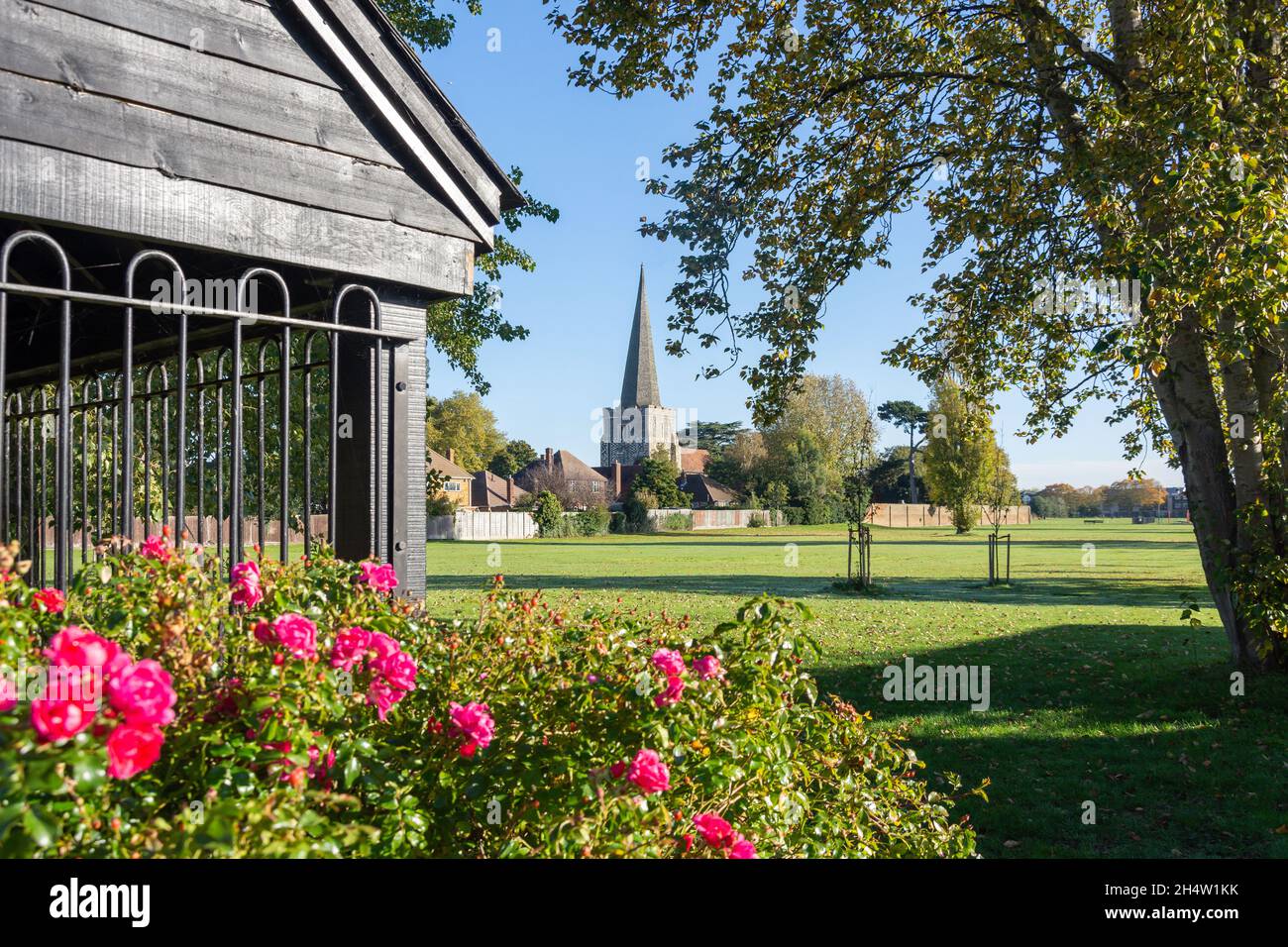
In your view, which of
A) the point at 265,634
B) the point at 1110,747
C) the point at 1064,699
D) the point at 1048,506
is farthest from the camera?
the point at 1048,506

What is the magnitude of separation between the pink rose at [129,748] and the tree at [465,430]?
76.9m

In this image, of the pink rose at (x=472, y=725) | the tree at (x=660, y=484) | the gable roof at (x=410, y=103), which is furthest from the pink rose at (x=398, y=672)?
the tree at (x=660, y=484)

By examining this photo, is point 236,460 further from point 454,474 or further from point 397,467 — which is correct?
point 454,474

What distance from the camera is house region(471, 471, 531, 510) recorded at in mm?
83312

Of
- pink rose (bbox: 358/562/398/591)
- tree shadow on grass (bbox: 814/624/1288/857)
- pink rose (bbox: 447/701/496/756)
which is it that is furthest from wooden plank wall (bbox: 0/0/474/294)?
tree shadow on grass (bbox: 814/624/1288/857)

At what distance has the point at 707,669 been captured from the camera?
2.94 meters

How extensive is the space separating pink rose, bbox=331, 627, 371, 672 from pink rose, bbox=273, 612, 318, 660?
0.15 meters

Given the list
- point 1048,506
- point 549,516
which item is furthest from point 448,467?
point 1048,506

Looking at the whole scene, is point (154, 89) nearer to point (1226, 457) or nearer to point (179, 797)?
point (179, 797)

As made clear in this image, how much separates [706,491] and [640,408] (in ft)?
110

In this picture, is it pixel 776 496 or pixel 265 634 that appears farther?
pixel 776 496

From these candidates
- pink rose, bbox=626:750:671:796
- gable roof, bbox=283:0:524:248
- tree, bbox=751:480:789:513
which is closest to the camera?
pink rose, bbox=626:750:671:796

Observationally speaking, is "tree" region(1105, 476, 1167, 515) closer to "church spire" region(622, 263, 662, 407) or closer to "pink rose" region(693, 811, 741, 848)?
"church spire" region(622, 263, 662, 407)
